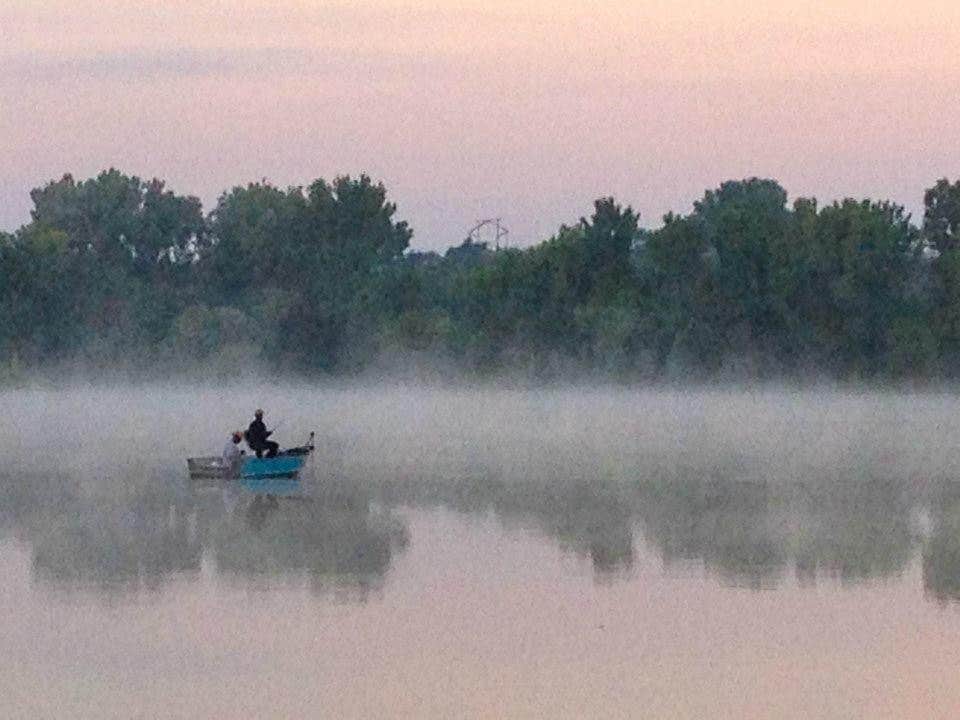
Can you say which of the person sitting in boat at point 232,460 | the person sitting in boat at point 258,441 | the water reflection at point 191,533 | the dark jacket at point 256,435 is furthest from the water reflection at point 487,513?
the dark jacket at point 256,435

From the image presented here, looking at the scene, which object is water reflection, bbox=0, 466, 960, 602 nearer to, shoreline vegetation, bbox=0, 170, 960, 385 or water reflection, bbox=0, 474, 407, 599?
water reflection, bbox=0, 474, 407, 599

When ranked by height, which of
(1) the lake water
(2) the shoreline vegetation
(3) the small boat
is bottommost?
(1) the lake water

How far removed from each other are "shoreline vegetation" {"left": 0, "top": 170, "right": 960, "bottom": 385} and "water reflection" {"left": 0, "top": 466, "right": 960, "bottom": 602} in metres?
41.8

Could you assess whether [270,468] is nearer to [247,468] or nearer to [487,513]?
[247,468]

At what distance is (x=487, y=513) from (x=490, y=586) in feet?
28.7

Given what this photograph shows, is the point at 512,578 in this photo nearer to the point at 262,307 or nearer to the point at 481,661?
the point at 481,661

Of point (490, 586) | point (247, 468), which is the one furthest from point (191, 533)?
point (247, 468)

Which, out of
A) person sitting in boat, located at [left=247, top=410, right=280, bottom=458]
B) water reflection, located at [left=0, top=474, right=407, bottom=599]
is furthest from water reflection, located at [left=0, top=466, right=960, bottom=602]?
person sitting in boat, located at [left=247, top=410, right=280, bottom=458]

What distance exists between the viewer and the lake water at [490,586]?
17.2m

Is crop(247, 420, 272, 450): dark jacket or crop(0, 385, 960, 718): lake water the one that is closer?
crop(0, 385, 960, 718): lake water

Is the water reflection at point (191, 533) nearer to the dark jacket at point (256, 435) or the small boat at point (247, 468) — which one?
the small boat at point (247, 468)

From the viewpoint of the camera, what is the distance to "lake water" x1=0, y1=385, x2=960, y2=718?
17.2 metres

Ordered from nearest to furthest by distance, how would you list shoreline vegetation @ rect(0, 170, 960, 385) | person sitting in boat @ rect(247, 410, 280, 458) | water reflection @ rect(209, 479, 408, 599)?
water reflection @ rect(209, 479, 408, 599) → person sitting in boat @ rect(247, 410, 280, 458) → shoreline vegetation @ rect(0, 170, 960, 385)

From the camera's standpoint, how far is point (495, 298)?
8912cm
